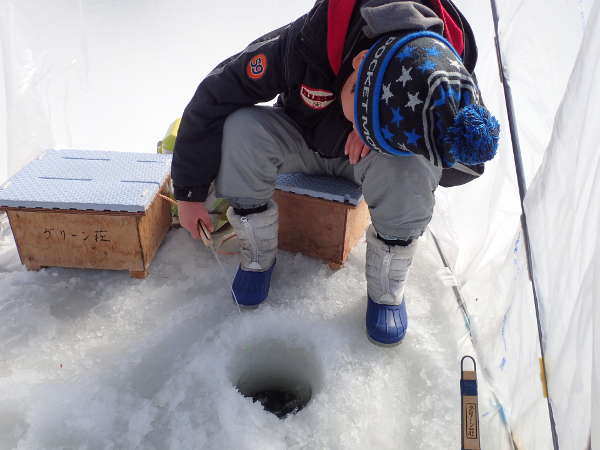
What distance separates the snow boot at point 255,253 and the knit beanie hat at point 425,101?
397 millimetres

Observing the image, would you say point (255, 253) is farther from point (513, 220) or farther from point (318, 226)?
point (513, 220)

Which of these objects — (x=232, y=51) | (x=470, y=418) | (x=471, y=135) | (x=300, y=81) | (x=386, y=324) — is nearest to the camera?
(x=471, y=135)

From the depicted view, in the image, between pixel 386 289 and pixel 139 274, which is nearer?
pixel 386 289

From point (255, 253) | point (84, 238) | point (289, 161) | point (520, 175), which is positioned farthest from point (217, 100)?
point (520, 175)

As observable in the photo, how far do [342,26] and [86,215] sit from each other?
0.61 m

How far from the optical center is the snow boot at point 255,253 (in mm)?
949

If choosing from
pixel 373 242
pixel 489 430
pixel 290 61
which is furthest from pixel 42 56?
pixel 489 430

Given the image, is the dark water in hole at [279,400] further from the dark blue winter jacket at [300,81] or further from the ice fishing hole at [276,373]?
the dark blue winter jacket at [300,81]

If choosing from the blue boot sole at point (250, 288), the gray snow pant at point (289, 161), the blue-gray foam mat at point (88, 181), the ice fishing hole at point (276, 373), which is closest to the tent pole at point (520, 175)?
the gray snow pant at point (289, 161)

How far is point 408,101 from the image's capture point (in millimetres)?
553

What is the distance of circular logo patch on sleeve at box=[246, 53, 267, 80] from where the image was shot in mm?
799

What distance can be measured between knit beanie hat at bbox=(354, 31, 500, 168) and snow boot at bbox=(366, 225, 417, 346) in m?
Result: 0.33

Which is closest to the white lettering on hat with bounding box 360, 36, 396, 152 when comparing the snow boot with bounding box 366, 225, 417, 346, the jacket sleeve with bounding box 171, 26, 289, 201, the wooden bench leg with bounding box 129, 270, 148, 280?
the jacket sleeve with bounding box 171, 26, 289, 201

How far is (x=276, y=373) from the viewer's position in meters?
0.90
